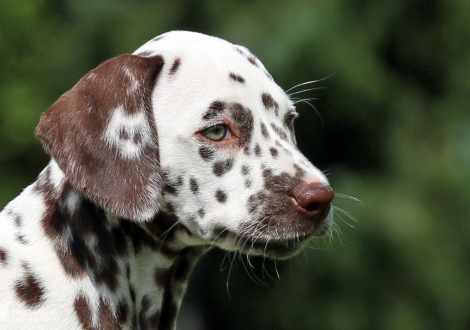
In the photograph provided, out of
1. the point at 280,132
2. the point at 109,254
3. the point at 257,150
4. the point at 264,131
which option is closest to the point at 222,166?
the point at 257,150

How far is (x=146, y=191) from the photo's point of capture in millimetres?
4672

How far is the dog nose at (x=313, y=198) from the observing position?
475 cm

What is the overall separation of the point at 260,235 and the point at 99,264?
91 centimetres

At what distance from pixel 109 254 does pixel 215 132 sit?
35.9 inches

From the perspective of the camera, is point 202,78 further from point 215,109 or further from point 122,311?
point 122,311

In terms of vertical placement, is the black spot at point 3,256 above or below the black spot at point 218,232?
above

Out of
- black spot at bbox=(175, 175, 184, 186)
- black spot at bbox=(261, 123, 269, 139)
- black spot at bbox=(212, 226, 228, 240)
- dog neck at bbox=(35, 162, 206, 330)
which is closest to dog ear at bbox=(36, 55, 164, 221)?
black spot at bbox=(175, 175, 184, 186)

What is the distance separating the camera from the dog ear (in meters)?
4.60

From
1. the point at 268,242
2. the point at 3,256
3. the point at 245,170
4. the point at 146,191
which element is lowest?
the point at 268,242

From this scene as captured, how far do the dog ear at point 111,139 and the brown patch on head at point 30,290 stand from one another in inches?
21.2

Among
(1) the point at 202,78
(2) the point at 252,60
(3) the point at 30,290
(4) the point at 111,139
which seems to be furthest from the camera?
(2) the point at 252,60

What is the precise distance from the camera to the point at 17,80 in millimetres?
12148

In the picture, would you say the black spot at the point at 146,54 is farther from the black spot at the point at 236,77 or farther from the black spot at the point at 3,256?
the black spot at the point at 3,256

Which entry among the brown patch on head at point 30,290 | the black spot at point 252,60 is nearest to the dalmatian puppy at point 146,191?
the brown patch on head at point 30,290
